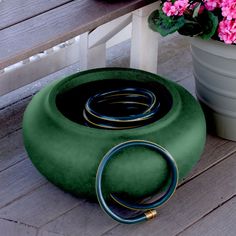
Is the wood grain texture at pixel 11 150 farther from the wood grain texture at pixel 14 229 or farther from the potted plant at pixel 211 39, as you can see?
the potted plant at pixel 211 39

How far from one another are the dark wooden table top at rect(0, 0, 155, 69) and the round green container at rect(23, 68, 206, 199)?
0.79 feet

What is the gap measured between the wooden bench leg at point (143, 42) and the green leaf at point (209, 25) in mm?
227

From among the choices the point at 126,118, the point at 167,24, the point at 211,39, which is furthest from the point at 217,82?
the point at 126,118

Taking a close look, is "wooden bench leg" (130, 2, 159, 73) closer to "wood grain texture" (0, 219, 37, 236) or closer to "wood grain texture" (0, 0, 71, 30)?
"wood grain texture" (0, 0, 71, 30)

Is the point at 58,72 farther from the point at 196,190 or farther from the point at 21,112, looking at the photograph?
the point at 196,190

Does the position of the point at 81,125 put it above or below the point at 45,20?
below

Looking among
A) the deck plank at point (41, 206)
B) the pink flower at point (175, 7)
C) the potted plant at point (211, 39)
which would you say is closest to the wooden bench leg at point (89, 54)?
the potted plant at point (211, 39)

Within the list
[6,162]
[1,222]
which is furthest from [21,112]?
[1,222]

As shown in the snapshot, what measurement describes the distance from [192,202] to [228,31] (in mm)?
545

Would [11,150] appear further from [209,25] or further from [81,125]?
[209,25]

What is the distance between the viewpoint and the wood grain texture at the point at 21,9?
1.90m

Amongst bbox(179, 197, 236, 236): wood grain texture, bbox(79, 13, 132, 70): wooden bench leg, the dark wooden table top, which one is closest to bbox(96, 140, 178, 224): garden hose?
bbox(179, 197, 236, 236): wood grain texture

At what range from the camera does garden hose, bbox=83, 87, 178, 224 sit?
5.96 feet

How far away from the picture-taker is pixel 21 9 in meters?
1.97
